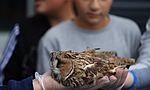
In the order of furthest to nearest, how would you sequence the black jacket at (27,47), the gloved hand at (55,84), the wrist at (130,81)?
the black jacket at (27,47)
the wrist at (130,81)
the gloved hand at (55,84)

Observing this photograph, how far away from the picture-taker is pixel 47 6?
2918 millimetres

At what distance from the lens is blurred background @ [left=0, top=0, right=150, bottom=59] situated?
3752mm

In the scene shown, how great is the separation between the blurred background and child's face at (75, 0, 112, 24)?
0.93m

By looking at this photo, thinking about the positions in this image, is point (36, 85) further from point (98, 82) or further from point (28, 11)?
point (28, 11)

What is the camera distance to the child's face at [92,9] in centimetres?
231

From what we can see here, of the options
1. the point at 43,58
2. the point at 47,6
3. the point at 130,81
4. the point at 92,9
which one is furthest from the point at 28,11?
the point at 130,81

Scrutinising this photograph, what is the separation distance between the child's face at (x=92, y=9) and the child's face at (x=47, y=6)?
21.1 inches

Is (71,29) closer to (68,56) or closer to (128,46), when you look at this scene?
(128,46)

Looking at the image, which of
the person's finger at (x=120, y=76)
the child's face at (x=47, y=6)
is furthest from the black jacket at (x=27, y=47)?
the person's finger at (x=120, y=76)

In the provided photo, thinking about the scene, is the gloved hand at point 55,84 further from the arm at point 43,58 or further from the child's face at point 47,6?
the child's face at point 47,6

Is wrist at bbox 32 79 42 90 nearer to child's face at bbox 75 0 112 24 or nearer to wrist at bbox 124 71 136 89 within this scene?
wrist at bbox 124 71 136 89

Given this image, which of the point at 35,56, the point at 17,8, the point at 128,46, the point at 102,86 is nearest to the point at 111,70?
the point at 102,86

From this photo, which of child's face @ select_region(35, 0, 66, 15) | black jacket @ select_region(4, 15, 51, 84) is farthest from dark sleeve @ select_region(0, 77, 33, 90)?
child's face @ select_region(35, 0, 66, 15)

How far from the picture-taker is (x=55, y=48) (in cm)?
237
